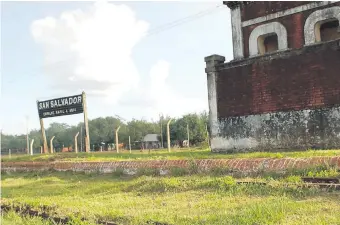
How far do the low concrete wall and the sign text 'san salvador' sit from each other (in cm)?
491

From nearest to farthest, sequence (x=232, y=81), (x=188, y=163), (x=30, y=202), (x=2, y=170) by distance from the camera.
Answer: (x=30, y=202) < (x=188, y=163) < (x=232, y=81) < (x=2, y=170)

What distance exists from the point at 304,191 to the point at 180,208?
1725 mm

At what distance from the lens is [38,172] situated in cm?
1182

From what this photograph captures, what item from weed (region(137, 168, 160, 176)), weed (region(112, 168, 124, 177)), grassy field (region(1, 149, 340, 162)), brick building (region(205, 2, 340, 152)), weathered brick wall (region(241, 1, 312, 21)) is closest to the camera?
grassy field (region(1, 149, 340, 162))

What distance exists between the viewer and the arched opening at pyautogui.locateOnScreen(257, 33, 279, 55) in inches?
483

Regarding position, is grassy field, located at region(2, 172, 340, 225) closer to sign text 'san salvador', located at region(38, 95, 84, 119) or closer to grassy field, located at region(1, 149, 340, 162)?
grassy field, located at region(1, 149, 340, 162)

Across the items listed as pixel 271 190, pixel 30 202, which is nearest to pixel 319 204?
pixel 271 190

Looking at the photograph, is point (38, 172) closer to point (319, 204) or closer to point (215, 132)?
point (215, 132)

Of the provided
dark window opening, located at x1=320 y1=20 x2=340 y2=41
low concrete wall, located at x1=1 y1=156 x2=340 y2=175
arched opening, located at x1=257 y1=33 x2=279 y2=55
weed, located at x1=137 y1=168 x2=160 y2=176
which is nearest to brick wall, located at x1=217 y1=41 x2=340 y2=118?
arched opening, located at x1=257 y1=33 x2=279 y2=55

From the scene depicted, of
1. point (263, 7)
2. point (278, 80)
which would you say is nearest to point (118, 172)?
point (278, 80)

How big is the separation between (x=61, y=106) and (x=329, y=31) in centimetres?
1148

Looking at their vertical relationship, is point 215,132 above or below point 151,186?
above

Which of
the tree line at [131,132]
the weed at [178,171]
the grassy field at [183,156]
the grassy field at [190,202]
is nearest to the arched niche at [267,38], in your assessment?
the grassy field at [183,156]

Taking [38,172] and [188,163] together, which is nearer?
[188,163]
